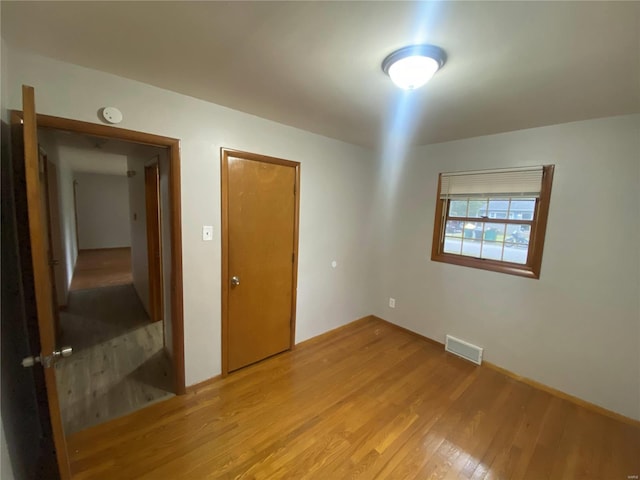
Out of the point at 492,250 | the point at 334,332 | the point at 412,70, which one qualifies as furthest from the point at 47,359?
the point at 492,250

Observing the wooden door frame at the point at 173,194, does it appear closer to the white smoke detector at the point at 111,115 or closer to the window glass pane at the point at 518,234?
the white smoke detector at the point at 111,115

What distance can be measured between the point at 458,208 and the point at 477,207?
197mm

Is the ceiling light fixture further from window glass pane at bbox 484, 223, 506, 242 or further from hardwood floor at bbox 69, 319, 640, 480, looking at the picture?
hardwood floor at bbox 69, 319, 640, 480

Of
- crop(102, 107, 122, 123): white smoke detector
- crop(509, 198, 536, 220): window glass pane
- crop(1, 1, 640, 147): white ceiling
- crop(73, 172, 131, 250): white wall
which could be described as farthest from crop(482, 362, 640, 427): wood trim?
crop(73, 172, 131, 250): white wall

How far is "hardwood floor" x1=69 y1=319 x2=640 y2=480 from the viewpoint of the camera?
5.26 ft

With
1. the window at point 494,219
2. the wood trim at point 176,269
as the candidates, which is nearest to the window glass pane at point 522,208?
the window at point 494,219

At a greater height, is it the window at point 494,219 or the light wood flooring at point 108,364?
the window at point 494,219

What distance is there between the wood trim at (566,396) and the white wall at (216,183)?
1.62 metres

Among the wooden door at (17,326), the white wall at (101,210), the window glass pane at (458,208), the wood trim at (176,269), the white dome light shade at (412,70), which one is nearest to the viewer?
the wooden door at (17,326)

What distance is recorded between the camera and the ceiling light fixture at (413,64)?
1280mm

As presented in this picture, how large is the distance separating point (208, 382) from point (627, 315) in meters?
3.36

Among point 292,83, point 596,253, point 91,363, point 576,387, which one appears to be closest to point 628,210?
point 596,253

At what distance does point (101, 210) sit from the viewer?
318 inches

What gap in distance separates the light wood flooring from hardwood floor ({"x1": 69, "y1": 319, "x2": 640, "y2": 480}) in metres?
0.22
